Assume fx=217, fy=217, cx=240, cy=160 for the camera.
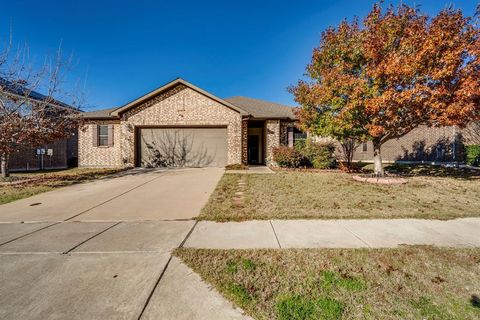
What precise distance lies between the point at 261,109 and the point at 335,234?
1439 cm

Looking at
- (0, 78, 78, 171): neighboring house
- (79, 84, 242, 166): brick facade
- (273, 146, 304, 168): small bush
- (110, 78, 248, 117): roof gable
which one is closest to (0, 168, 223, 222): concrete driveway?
(79, 84, 242, 166): brick facade

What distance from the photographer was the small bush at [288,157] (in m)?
13.7

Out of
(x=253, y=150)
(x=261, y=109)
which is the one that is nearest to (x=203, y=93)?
(x=261, y=109)

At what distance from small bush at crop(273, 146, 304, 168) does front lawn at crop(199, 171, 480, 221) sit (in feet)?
16.9

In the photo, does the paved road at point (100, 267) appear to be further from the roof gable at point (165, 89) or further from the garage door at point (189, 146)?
the roof gable at point (165, 89)

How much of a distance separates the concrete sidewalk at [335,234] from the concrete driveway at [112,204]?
1.33 meters

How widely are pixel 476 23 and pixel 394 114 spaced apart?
4.33m

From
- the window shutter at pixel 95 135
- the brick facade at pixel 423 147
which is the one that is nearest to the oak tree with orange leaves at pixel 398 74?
the brick facade at pixel 423 147

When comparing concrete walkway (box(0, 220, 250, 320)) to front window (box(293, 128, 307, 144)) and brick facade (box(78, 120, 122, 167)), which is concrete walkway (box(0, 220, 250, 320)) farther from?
front window (box(293, 128, 307, 144))

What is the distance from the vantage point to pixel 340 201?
616cm

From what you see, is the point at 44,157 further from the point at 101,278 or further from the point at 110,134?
the point at 101,278

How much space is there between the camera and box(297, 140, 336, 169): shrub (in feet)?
44.6

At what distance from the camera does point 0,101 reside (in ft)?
31.0

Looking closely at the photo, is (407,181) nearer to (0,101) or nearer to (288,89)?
(288,89)
